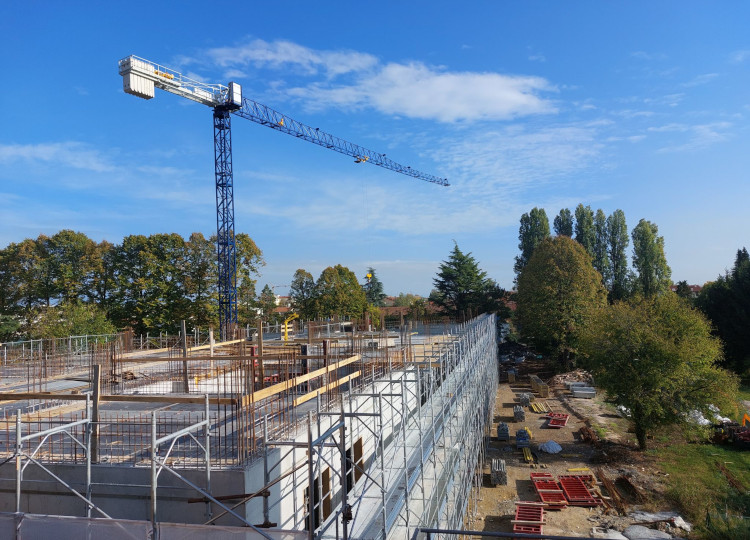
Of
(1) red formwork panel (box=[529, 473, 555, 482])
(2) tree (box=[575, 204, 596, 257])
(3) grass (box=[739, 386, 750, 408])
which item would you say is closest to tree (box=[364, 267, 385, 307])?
(2) tree (box=[575, 204, 596, 257])

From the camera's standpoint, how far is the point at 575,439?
2256 cm

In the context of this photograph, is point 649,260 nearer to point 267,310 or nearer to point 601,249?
point 601,249

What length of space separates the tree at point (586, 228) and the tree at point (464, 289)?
11.3m

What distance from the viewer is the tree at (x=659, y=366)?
1922 cm

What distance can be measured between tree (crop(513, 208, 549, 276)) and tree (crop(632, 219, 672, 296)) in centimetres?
883

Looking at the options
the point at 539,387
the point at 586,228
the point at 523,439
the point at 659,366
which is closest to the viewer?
the point at 659,366

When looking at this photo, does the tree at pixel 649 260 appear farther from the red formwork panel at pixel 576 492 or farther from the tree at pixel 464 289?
the red formwork panel at pixel 576 492

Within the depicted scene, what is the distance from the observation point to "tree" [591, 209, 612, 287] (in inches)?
1991

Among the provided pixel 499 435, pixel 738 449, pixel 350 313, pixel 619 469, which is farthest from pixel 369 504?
pixel 350 313

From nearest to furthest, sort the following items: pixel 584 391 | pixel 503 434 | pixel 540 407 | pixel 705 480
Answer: pixel 705 480 < pixel 503 434 < pixel 540 407 < pixel 584 391

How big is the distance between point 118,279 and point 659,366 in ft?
108

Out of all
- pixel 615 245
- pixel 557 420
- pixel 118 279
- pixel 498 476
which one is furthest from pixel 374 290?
pixel 498 476

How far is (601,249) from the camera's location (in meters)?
51.2

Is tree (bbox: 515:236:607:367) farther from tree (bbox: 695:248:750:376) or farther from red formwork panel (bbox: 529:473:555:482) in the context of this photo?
red formwork panel (bbox: 529:473:555:482)
